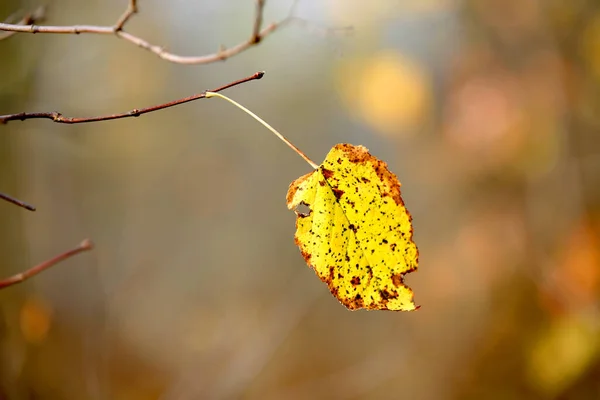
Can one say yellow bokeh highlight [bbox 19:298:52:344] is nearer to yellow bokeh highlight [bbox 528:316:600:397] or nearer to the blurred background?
the blurred background

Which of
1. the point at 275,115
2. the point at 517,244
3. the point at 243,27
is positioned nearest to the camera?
the point at 517,244

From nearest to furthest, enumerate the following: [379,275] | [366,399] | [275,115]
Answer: [379,275] → [366,399] → [275,115]

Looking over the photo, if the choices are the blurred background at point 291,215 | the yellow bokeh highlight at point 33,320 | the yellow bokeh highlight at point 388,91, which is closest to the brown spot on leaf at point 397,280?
the yellow bokeh highlight at point 33,320

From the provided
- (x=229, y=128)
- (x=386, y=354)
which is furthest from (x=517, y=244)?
(x=229, y=128)

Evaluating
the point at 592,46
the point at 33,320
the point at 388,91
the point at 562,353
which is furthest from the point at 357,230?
the point at 592,46

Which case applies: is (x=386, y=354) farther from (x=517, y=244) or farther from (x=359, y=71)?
(x=359, y=71)
